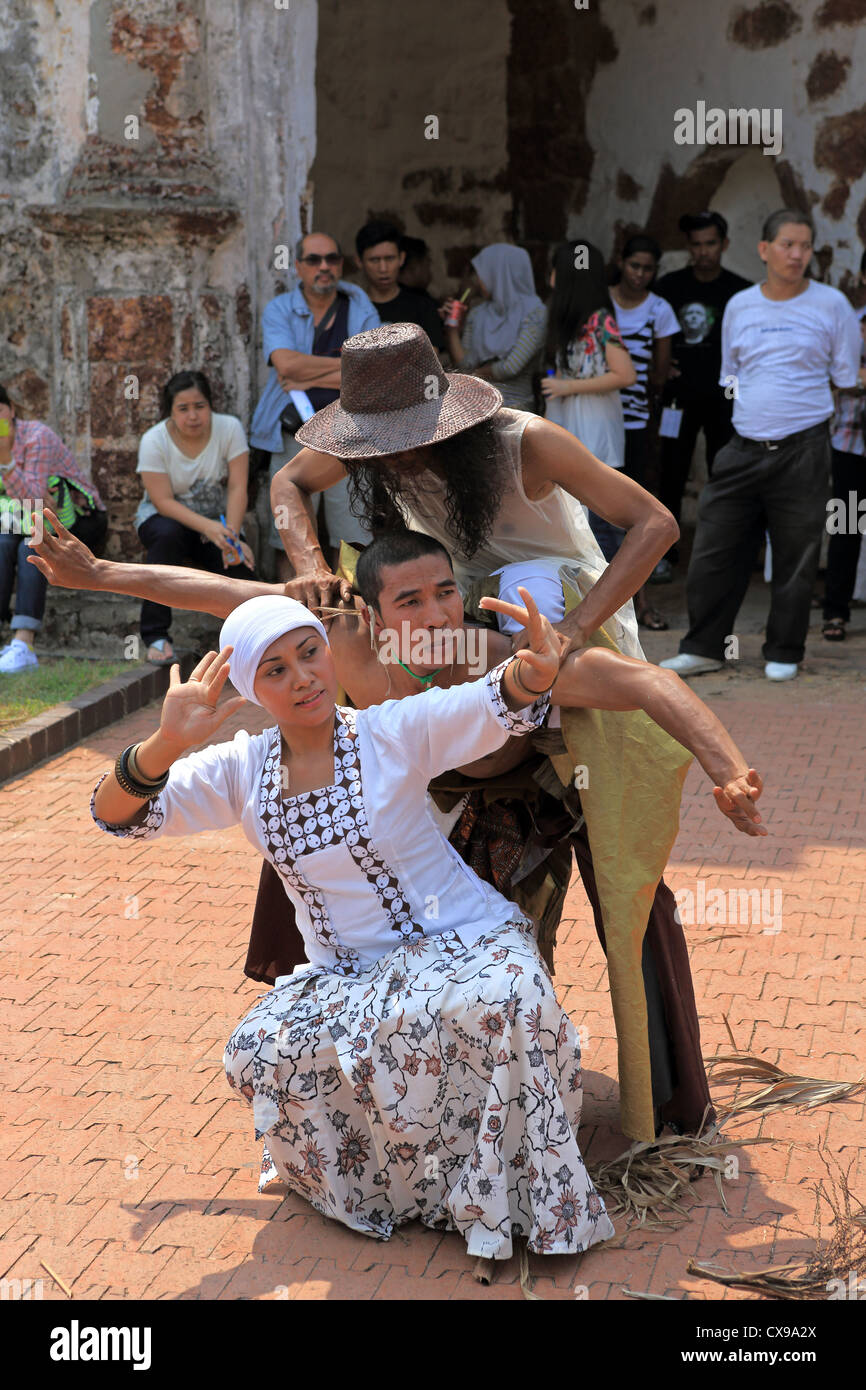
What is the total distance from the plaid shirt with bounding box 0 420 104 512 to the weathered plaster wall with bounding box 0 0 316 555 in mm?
301

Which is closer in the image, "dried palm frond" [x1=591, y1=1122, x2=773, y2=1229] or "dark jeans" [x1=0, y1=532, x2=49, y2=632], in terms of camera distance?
"dried palm frond" [x1=591, y1=1122, x2=773, y2=1229]

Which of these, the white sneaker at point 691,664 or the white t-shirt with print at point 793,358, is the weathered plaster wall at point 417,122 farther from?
the white sneaker at point 691,664

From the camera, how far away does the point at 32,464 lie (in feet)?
25.2

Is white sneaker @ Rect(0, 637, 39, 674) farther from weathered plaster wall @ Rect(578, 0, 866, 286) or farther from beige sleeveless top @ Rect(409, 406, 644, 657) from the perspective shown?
weathered plaster wall @ Rect(578, 0, 866, 286)

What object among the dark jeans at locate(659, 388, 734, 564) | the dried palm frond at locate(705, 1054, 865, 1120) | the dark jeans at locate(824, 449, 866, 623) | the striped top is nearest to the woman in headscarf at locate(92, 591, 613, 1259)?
the dried palm frond at locate(705, 1054, 865, 1120)

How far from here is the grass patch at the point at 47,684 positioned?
676 cm

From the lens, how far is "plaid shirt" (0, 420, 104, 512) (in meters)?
7.64

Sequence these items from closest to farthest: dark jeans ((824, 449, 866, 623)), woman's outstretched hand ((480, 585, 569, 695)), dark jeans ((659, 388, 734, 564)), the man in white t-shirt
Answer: woman's outstretched hand ((480, 585, 569, 695)) < the man in white t-shirt < dark jeans ((824, 449, 866, 623)) < dark jeans ((659, 388, 734, 564))

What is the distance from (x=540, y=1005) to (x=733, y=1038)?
1.14 m

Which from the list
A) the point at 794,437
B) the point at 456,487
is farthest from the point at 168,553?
the point at 456,487

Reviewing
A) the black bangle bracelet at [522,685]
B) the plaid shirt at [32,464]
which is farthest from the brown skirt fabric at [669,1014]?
the plaid shirt at [32,464]

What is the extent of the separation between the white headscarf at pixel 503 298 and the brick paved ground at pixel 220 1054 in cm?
325

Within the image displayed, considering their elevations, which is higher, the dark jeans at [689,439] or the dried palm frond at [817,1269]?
the dark jeans at [689,439]

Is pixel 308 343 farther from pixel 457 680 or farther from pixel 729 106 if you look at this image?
pixel 457 680
